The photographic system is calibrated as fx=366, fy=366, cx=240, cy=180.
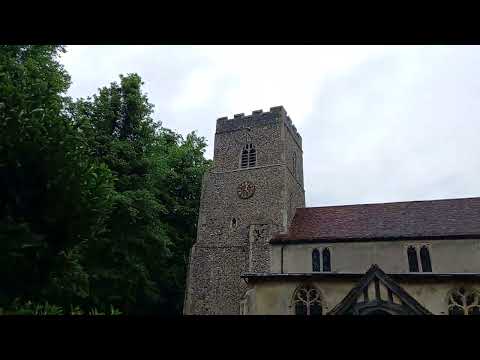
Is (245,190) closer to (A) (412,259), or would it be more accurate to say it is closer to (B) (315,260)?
(B) (315,260)

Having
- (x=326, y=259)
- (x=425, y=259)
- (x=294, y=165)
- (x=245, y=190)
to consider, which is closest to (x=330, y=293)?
(x=326, y=259)

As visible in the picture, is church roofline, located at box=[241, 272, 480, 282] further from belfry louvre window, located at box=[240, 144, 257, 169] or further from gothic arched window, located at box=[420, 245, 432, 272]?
belfry louvre window, located at box=[240, 144, 257, 169]

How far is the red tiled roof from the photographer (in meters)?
19.3

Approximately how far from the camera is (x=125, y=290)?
18.0 metres

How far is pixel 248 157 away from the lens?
2689 centimetres

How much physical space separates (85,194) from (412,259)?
16406mm

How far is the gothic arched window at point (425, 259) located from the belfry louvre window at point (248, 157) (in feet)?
39.9

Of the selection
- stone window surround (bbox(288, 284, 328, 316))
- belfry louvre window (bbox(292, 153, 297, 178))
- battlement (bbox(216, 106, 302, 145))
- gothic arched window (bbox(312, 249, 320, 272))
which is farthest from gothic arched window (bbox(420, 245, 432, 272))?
battlement (bbox(216, 106, 302, 145))

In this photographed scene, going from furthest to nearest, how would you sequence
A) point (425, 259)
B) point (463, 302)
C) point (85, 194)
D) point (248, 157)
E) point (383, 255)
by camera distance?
point (248, 157) → point (383, 255) → point (425, 259) → point (463, 302) → point (85, 194)

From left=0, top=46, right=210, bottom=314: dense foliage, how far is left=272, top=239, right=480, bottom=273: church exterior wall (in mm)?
7254

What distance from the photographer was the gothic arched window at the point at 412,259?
739 inches
